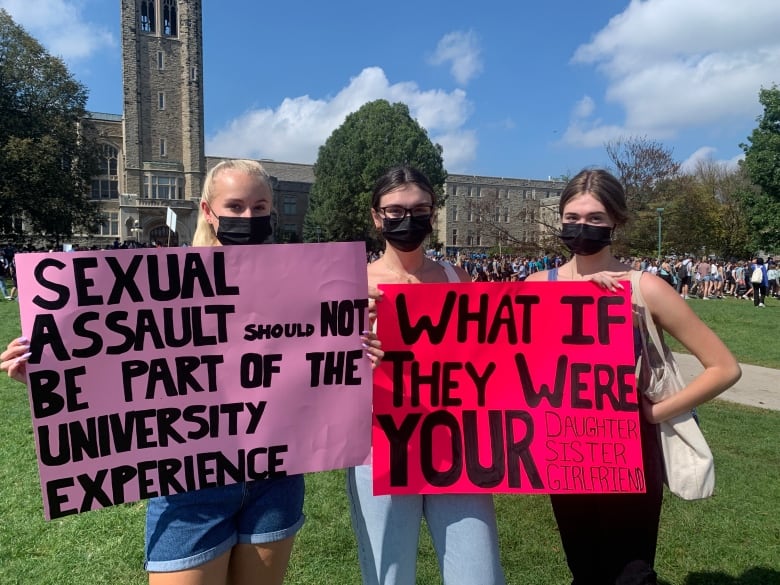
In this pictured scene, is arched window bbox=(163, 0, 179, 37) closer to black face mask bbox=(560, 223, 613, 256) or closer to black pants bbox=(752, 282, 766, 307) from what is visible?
black pants bbox=(752, 282, 766, 307)

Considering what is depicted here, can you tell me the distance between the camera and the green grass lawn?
3.55 m

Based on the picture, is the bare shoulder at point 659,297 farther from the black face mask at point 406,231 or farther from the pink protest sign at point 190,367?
the pink protest sign at point 190,367

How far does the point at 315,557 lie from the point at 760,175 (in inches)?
1638

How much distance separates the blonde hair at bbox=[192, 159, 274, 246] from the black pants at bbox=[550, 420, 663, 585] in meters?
1.83

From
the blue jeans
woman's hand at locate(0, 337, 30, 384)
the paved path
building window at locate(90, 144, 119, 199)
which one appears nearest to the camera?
woman's hand at locate(0, 337, 30, 384)

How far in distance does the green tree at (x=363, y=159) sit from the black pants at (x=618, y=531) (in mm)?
52059

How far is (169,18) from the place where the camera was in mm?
66875

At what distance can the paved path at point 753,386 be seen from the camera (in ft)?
24.0

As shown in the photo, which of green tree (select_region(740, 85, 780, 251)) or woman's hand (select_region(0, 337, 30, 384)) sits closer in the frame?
woman's hand (select_region(0, 337, 30, 384))

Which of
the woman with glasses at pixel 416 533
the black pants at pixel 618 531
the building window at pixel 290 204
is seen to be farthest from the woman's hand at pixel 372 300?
the building window at pixel 290 204

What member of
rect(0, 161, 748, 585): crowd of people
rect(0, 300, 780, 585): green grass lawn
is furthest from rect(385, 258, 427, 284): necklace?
rect(0, 300, 780, 585): green grass lawn

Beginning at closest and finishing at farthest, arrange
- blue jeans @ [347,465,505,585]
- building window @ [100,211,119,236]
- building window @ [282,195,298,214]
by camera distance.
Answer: blue jeans @ [347,465,505,585] < building window @ [100,211,119,236] < building window @ [282,195,298,214]

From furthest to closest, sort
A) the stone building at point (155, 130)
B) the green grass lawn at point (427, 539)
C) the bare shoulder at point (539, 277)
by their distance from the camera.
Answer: the stone building at point (155, 130) → the green grass lawn at point (427, 539) → the bare shoulder at point (539, 277)

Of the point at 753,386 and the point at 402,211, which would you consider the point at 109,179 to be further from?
the point at 402,211
